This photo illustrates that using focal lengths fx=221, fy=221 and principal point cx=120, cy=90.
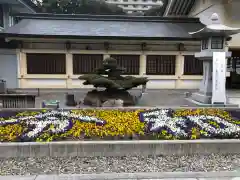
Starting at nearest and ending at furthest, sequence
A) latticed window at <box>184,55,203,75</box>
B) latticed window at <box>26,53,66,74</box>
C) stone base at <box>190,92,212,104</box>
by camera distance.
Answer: stone base at <box>190,92,212,104</box> → latticed window at <box>26,53,66,74</box> → latticed window at <box>184,55,203,75</box>

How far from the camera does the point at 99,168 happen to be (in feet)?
13.3

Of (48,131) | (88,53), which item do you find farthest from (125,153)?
(88,53)

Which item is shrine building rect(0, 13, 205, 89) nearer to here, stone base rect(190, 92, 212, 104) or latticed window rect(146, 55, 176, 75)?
latticed window rect(146, 55, 176, 75)

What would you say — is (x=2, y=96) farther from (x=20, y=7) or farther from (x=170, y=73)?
(x=20, y=7)

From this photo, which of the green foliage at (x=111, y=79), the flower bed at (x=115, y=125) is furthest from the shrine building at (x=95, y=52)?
the flower bed at (x=115, y=125)

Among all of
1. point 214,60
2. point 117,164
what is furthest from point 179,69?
point 117,164

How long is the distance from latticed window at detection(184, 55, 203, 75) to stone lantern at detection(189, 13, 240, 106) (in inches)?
177

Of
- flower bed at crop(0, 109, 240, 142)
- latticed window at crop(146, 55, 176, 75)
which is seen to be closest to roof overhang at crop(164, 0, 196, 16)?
latticed window at crop(146, 55, 176, 75)

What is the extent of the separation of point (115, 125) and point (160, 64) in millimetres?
9638

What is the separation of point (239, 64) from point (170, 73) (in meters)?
8.94

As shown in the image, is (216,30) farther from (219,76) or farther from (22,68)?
(22,68)

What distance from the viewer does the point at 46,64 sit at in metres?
14.0

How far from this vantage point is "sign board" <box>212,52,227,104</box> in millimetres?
8945

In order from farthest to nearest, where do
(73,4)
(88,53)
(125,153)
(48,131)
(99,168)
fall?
(73,4) < (88,53) < (48,131) < (125,153) < (99,168)
